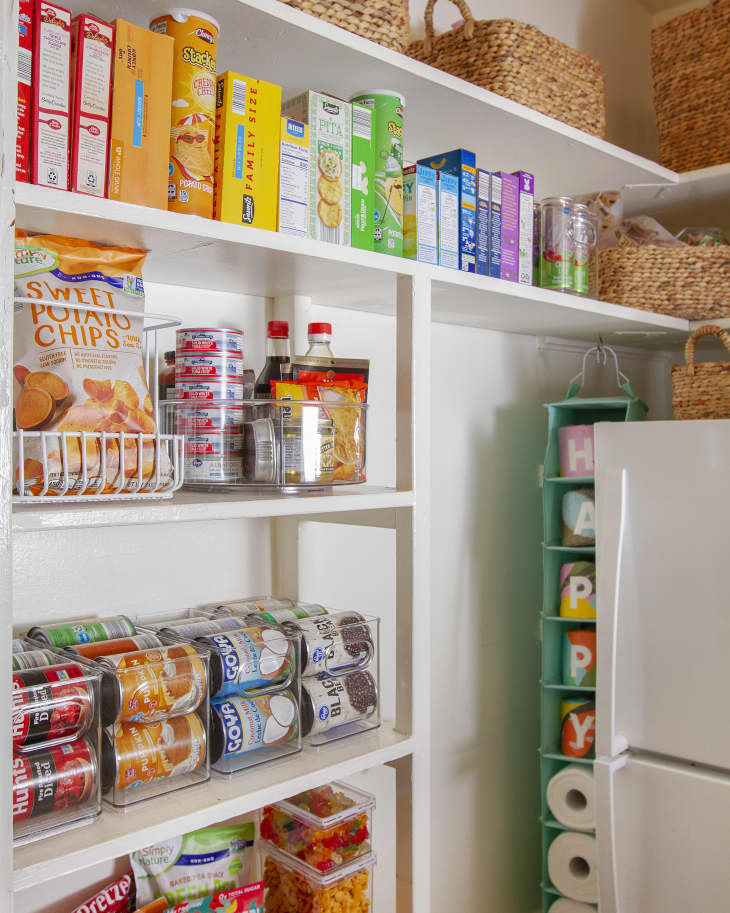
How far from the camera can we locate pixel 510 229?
150cm

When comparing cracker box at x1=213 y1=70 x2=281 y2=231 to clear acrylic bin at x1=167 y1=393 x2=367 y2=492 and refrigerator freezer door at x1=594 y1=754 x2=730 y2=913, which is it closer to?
clear acrylic bin at x1=167 y1=393 x2=367 y2=492

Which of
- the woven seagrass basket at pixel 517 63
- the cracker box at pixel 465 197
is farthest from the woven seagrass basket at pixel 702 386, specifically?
the cracker box at pixel 465 197

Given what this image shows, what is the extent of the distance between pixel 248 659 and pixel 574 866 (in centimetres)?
116

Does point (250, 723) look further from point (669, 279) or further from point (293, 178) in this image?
point (669, 279)

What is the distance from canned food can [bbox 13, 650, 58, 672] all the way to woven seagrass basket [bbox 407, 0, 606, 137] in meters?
1.16

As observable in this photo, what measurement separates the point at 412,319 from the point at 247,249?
288 mm

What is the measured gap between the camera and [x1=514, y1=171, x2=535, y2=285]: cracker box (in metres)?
1.52

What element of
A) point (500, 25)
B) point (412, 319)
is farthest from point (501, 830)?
point (500, 25)

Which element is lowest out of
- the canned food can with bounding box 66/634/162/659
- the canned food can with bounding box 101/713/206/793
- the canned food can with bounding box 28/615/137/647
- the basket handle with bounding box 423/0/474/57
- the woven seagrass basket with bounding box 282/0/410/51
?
the canned food can with bounding box 101/713/206/793

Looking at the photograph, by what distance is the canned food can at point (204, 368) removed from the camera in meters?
1.16

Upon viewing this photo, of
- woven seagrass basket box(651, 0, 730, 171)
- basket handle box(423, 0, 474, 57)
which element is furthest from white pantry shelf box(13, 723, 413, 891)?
woven seagrass basket box(651, 0, 730, 171)

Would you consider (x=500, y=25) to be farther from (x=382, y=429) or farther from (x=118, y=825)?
(x=118, y=825)

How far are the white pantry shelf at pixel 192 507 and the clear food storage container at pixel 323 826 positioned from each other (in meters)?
0.45

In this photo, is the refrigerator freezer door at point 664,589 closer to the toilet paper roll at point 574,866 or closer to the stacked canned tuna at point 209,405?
the toilet paper roll at point 574,866
